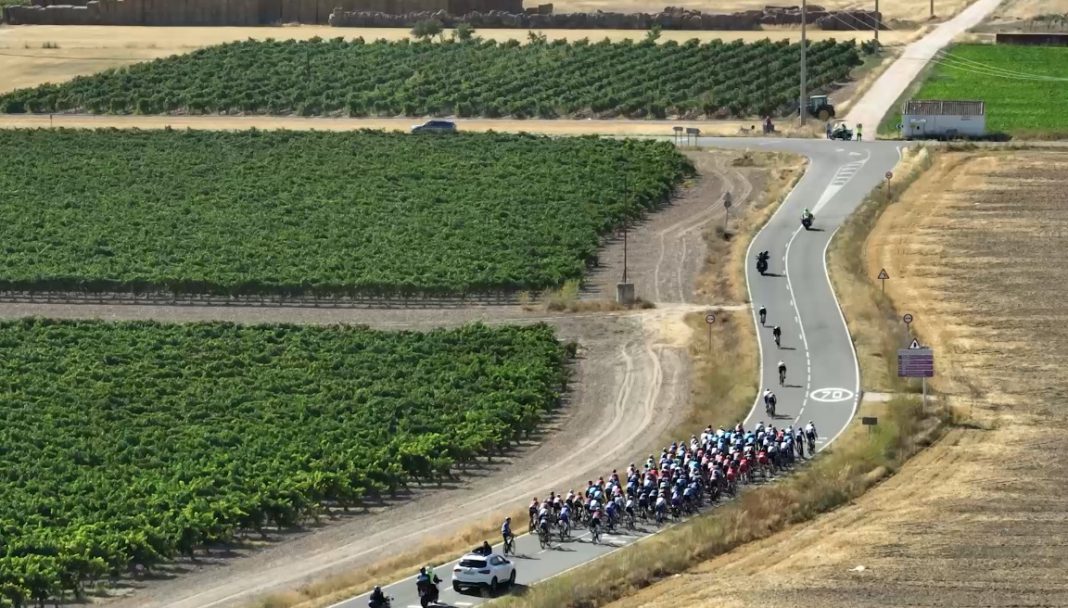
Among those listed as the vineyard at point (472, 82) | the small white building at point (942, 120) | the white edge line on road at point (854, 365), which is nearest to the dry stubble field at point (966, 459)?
the white edge line on road at point (854, 365)

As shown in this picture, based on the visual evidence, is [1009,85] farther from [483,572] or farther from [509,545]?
[483,572]

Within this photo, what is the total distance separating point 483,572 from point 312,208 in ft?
186

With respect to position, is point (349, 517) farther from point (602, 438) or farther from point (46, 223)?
point (46, 223)

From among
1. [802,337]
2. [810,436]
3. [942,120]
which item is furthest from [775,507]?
[942,120]

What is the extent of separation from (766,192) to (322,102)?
35615 millimetres

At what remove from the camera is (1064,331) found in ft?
272

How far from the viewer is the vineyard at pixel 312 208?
96.8m

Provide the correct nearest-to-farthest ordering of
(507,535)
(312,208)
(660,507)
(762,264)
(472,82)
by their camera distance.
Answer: (507,535), (660,507), (762,264), (312,208), (472,82)

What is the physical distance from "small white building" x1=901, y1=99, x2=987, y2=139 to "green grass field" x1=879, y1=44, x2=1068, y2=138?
1598mm

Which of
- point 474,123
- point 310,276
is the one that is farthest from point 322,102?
point 310,276

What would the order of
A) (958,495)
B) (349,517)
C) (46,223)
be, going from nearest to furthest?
(958,495)
(349,517)
(46,223)

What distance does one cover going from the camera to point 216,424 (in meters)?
75.2

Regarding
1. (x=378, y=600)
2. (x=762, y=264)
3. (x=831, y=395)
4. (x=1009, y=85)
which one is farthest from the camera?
(x=1009, y=85)

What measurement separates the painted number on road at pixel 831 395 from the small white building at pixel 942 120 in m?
47.1
